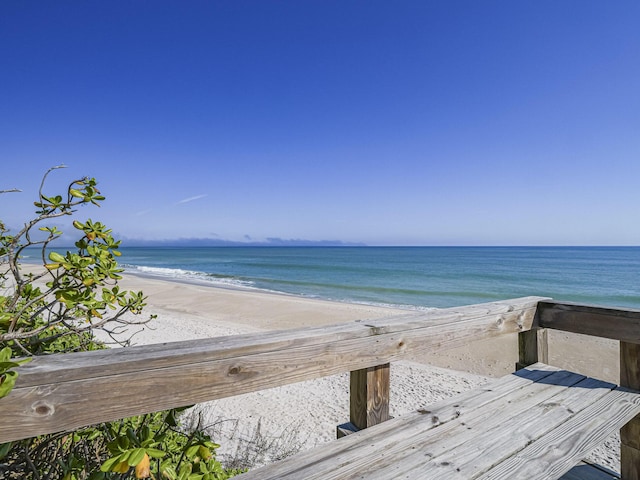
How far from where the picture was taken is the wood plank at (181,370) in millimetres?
862

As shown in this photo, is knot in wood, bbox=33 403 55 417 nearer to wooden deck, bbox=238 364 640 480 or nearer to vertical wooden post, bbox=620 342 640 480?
wooden deck, bbox=238 364 640 480

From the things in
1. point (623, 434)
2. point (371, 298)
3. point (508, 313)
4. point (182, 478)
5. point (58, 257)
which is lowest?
point (371, 298)

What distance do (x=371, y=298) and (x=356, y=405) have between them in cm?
1665

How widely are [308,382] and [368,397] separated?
4.23 metres

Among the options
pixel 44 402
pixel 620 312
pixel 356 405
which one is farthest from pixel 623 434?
pixel 44 402

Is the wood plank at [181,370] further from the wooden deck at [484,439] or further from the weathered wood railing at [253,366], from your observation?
the wooden deck at [484,439]

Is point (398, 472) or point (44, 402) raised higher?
point (44, 402)

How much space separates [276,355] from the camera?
1217 millimetres

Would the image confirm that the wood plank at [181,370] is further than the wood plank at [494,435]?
No

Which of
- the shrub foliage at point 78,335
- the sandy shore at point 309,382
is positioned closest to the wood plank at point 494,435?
the shrub foliage at point 78,335

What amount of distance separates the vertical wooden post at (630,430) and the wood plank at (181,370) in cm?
138

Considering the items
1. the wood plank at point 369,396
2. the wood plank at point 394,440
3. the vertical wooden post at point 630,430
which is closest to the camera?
the wood plank at point 394,440

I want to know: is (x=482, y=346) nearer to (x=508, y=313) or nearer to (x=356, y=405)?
(x=508, y=313)

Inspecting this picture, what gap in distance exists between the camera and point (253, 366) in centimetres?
117
